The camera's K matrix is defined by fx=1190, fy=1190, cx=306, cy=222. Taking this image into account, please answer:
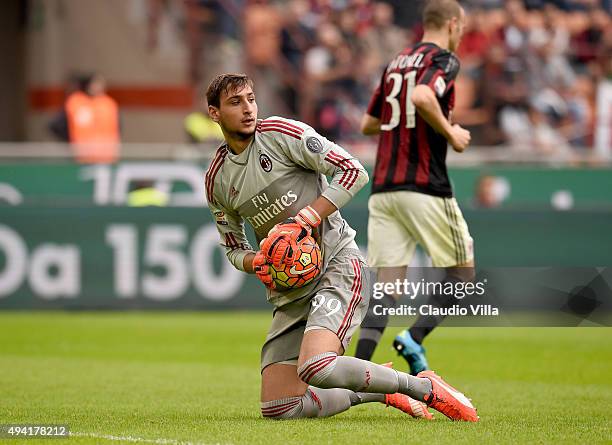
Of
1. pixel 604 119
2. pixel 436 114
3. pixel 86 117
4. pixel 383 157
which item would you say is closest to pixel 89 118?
pixel 86 117

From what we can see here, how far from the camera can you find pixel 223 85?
20.8 feet

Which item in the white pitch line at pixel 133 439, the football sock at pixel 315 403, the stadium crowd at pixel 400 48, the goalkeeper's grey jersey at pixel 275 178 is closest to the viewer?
the white pitch line at pixel 133 439

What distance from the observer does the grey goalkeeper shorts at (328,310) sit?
634 cm

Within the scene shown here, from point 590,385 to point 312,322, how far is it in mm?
2944

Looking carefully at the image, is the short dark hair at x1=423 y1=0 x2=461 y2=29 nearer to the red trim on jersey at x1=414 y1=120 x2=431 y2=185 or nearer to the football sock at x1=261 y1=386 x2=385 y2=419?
the red trim on jersey at x1=414 y1=120 x2=431 y2=185

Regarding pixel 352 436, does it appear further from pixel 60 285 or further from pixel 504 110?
pixel 504 110

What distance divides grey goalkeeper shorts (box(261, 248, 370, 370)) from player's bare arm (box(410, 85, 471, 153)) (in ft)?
3.76

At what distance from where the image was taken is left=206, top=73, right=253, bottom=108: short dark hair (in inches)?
249

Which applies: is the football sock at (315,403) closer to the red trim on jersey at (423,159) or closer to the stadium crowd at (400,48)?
the red trim on jersey at (423,159)

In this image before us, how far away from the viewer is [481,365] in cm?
973

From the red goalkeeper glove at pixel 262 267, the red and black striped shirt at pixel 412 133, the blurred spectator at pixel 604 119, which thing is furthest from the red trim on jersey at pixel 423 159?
the blurred spectator at pixel 604 119

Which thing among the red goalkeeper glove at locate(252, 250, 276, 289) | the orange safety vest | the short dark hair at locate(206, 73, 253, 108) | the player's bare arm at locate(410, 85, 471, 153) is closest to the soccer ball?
the red goalkeeper glove at locate(252, 250, 276, 289)

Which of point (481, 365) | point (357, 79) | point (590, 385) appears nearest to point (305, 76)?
point (357, 79)

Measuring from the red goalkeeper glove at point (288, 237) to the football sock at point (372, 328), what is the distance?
48.7 inches
